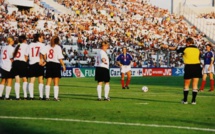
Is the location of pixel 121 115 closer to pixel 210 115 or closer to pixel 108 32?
pixel 210 115

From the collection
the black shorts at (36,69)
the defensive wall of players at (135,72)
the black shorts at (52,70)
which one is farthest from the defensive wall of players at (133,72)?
the black shorts at (52,70)

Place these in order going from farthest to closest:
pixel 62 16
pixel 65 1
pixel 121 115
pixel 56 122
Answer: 1. pixel 65 1
2. pixel 62 16
3. pixel 121 115
4. pixel 56 122

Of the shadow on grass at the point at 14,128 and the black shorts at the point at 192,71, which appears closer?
the shadow on grass at the point at 14,128

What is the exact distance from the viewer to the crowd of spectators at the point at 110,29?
43969mm

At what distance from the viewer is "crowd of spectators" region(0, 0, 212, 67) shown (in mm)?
43969

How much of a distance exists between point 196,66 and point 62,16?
111 ft

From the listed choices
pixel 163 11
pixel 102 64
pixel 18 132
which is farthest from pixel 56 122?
pixel 163 11

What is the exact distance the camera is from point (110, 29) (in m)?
52.2

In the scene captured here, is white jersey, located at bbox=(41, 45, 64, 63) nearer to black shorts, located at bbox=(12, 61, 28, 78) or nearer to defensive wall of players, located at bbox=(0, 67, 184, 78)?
black shorts, located at bbox=(12, 61, 28, 78)

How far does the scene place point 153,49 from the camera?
154 feet

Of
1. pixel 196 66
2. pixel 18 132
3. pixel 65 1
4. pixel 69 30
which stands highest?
pixel 65 1

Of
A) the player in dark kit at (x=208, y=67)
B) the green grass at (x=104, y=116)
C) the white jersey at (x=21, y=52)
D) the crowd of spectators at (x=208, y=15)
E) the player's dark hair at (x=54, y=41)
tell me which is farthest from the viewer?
the crowd of spectators at (x=208, y=15)

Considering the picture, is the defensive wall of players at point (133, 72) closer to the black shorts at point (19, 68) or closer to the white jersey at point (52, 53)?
the black shorts at point (19, 68)

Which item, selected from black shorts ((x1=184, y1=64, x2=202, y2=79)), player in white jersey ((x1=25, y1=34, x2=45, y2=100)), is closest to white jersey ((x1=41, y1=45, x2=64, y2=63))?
player in white jersey ((x1=25, y1=34, x2=45, y2=100))
